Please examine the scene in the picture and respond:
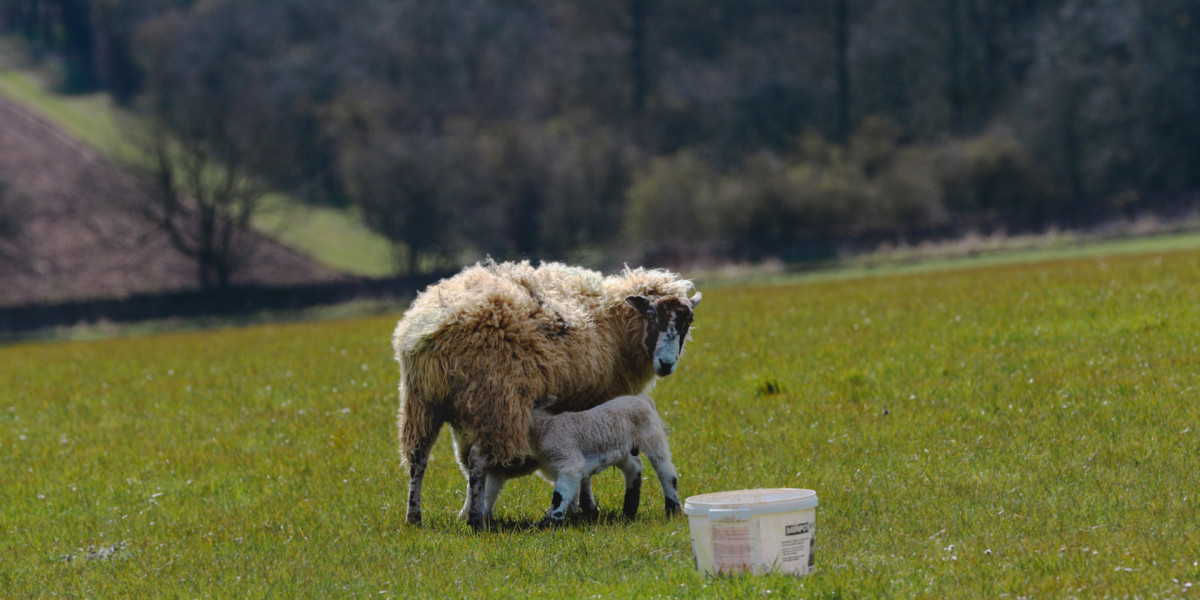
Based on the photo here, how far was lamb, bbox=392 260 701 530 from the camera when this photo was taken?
32.6ft

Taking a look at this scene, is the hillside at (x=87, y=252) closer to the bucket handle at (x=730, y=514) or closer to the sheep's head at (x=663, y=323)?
the sheep's head at (x=663, y=323)

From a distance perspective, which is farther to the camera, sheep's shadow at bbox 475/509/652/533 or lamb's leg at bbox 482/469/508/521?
lamb's leg at bbox 482/469/508/521

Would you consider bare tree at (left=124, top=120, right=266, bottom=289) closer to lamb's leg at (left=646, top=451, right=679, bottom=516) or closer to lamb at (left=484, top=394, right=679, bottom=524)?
lamb at (left=484, top=394, right=679, bottom=524)

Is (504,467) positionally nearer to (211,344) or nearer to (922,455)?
(922,455)

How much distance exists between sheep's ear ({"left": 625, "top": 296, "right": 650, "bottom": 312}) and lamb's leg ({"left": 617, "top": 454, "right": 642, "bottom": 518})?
159 centimetres

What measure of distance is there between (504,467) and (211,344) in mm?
23195

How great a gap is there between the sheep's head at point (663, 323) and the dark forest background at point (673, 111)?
44.2m

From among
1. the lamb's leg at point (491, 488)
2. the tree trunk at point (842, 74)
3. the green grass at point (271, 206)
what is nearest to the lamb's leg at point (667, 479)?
the lamb's leg at point (491, 488)

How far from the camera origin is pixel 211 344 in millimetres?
31328

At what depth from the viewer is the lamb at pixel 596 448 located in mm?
9609

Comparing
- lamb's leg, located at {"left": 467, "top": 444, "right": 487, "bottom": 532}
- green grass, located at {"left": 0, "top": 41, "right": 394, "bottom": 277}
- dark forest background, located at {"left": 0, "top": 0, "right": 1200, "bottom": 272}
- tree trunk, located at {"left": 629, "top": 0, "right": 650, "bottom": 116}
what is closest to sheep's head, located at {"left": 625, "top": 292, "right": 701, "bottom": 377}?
lamb's leg, located at {"left": 467, "top": 444, "right": 487, "bottom": 532}

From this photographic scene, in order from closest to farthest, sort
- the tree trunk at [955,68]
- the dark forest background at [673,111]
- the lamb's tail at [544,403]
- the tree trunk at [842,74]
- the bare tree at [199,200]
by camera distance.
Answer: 1. the lamb's tail at [544,403]
2. the bare tree at [199,200]
3. the dark forest background at [673,111]
4. the tree trunk at [842,74]
5. the tree trunk at [955,68]

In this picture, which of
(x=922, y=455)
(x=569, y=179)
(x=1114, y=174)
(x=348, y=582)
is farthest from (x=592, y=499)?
(x=1114, y=174)

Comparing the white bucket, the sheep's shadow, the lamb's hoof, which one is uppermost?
the white bucket
